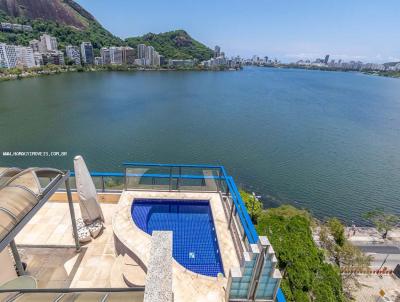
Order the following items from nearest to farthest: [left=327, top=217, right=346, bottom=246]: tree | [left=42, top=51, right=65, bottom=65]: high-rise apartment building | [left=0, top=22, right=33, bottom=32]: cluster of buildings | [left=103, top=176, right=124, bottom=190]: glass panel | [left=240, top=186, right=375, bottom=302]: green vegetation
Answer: [left=103, top=176, right=124, bottom=190]: glass panel < [left=240, top=186, right=375, bottom=302]: green vegetation < [left=327, top=217, right=346, bottom=246]: tree < [left=42, top=51, right=65, bottom=65]: high-rise apartment building < [left=0, top=22, right=33, bottom=32]: cluster of buildings

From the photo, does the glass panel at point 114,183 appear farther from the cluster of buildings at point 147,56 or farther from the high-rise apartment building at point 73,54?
the cluster of buildings at point 147,56

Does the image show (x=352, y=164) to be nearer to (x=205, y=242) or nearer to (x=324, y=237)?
(x=324, y=237)

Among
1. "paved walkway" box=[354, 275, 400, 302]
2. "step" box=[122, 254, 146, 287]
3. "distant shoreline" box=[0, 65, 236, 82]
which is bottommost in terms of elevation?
"paved walkway" box=[354, 275, 400, 302]

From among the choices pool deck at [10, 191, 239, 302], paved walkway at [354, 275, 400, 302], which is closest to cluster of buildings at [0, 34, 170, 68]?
pool deck at [10, 191, 239, 302]

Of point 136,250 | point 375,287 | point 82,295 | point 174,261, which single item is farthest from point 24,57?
point 375,287

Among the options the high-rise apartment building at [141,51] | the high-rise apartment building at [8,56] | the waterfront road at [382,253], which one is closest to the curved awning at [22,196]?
the waterfront road at [382,253]

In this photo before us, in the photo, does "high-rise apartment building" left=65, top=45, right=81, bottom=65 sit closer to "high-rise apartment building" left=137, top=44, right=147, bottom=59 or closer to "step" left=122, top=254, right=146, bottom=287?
"high-rise apartment building" left=137, top=44, right=147, bottom=59
